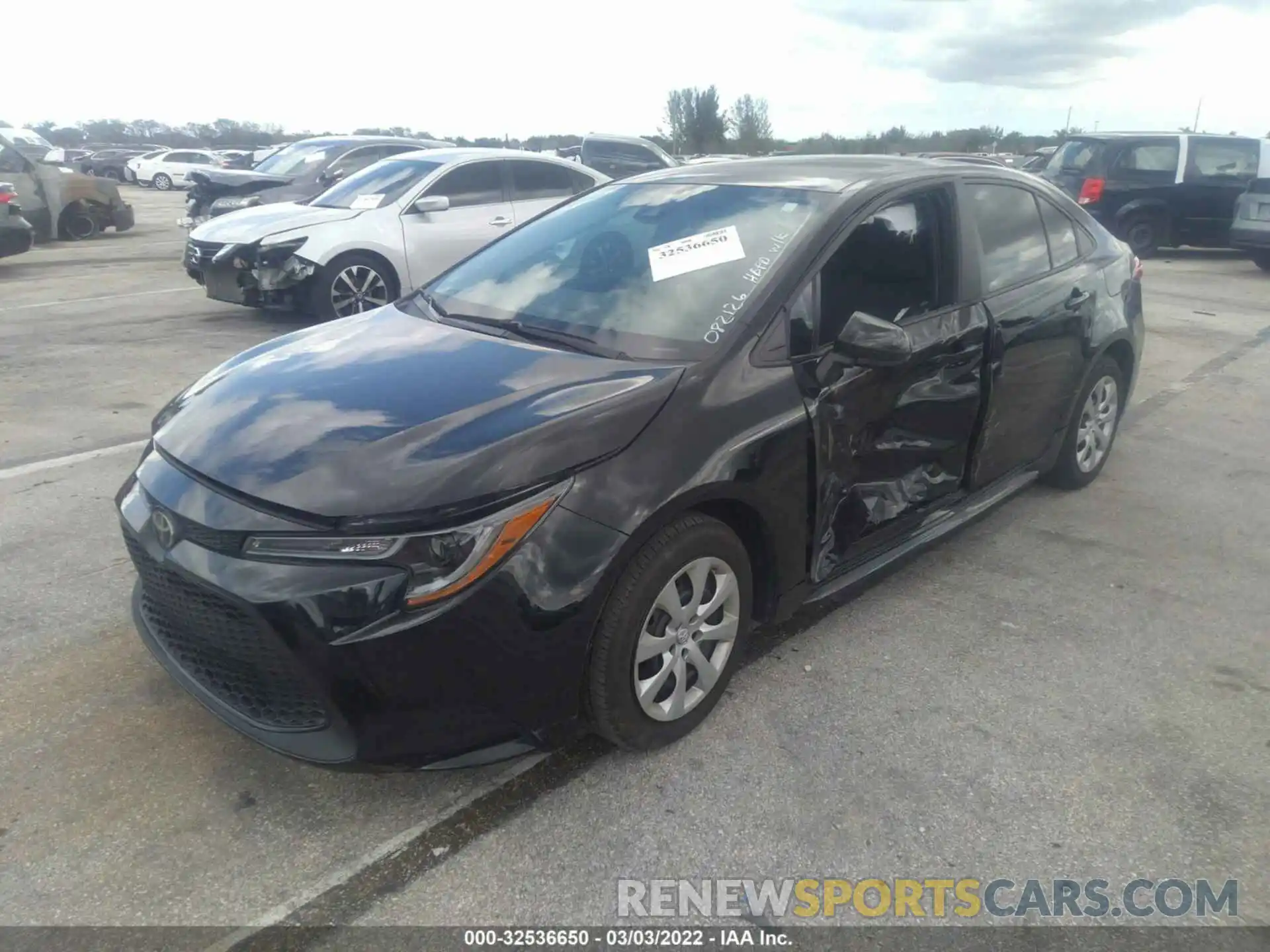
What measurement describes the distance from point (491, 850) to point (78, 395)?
211 inches

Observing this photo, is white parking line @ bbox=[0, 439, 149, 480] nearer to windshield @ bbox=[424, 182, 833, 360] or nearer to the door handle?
windshield @ bbox=[424, 182, 833, 360]

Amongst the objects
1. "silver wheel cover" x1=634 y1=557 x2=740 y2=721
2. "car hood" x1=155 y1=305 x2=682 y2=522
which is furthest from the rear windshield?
"silver wheel cover" x1=634 y1=557 x2=740 y2=721

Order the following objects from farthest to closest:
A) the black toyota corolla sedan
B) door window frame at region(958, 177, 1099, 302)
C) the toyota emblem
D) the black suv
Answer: the black suv < door window frame at region(958, 177, 1099, 302) < the toyota emblem < the black toyota corolla sedan

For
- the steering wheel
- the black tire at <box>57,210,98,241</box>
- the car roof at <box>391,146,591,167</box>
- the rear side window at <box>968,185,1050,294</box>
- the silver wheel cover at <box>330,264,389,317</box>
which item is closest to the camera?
the steering wheel

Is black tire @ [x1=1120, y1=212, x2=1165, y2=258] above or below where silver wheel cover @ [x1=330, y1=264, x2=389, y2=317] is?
below

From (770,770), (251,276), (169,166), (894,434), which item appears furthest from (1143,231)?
(169,166)

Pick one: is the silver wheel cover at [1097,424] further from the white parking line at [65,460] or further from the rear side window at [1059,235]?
the white parking line at [65,460]

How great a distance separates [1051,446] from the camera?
4609 mm

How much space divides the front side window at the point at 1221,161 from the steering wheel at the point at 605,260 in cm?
1424

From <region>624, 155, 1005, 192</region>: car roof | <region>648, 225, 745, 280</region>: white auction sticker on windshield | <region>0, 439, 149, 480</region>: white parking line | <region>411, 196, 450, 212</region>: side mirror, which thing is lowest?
<region>0, 439, 149, 480</region>: white parking line

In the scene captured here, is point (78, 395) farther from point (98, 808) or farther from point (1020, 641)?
point (1020, 641)

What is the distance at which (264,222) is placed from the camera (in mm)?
8594

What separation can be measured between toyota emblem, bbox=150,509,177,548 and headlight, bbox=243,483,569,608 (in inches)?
11.4

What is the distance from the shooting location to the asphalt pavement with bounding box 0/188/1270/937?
239cm
